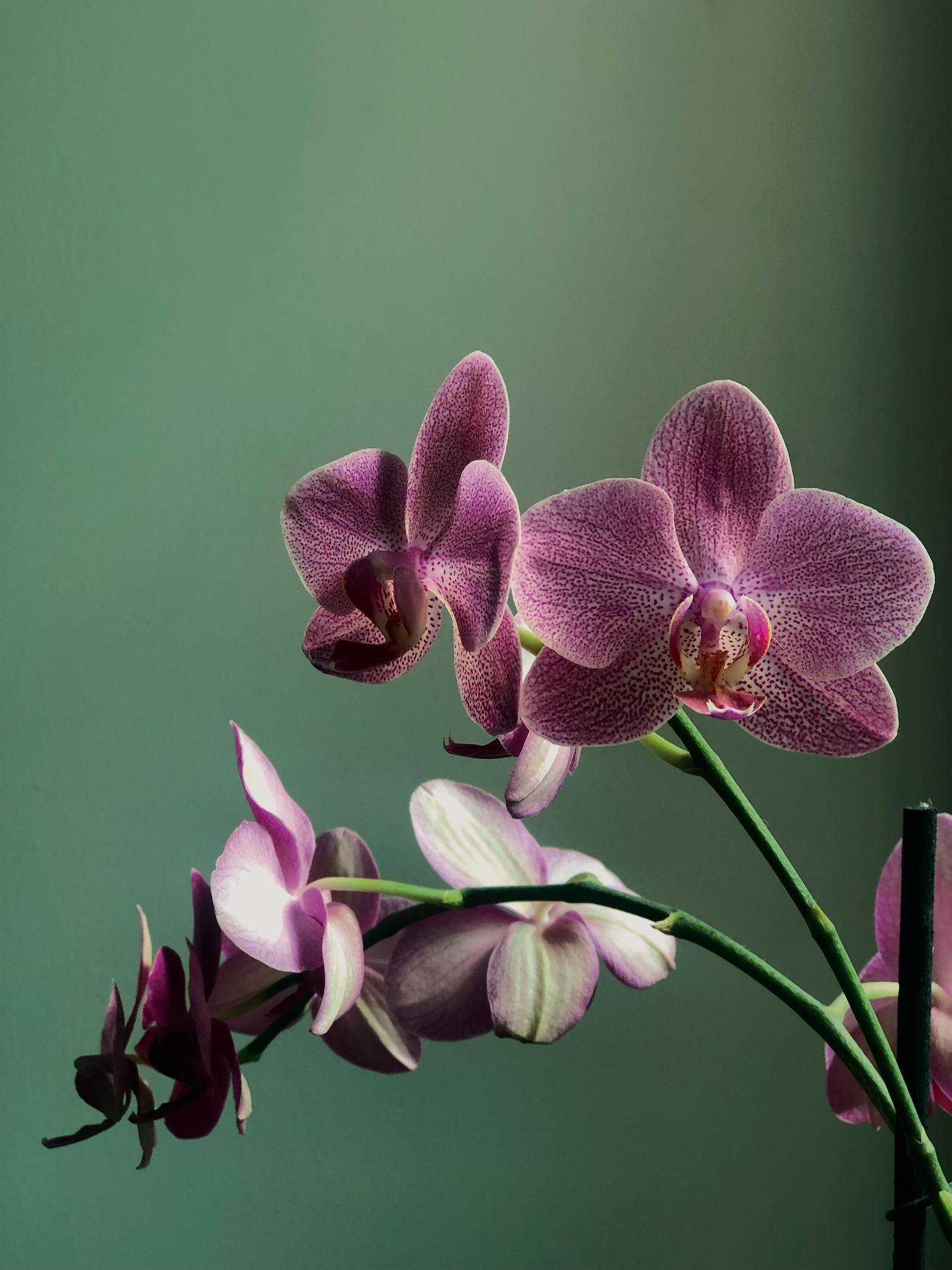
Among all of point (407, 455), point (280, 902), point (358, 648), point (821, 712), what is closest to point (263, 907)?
point (280, 902)

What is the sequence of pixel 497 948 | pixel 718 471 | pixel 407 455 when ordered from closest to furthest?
pixel 718 471, pixel 497 948, pixel 407 455

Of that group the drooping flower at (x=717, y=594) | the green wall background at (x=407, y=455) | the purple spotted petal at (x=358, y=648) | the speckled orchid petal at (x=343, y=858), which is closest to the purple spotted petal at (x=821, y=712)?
the drooping flower at (x=717, y=594)

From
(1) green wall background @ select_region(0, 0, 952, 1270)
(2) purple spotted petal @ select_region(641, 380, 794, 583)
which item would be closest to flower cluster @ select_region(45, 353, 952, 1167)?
(2) purple spotted petal @ select_region(641, 380, 794, 583)

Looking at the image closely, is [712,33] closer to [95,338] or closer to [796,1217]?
[95,338]

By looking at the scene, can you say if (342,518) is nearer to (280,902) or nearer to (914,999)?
(280,902)

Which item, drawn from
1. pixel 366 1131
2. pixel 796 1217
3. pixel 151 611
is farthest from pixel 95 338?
pixel 796 1217

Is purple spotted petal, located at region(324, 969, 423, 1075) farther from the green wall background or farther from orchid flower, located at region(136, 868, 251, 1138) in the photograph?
the green wall background
